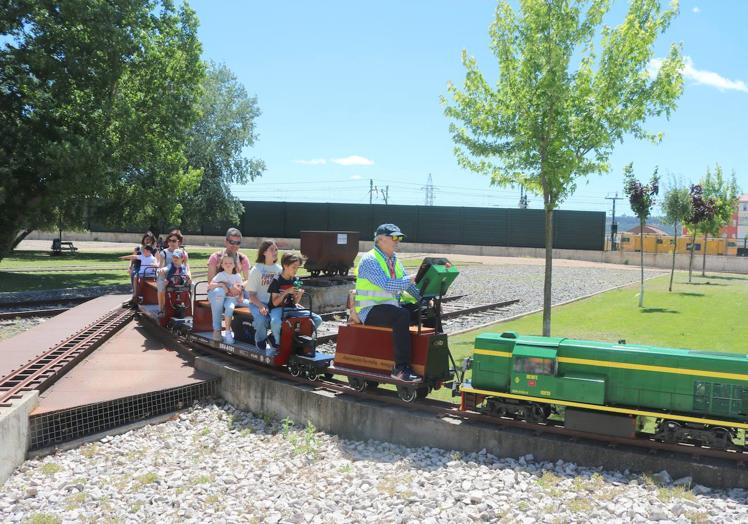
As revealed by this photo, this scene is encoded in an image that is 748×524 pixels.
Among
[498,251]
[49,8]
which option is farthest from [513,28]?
[498,251]

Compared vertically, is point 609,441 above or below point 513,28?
below

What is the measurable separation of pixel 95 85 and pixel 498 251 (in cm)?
3696

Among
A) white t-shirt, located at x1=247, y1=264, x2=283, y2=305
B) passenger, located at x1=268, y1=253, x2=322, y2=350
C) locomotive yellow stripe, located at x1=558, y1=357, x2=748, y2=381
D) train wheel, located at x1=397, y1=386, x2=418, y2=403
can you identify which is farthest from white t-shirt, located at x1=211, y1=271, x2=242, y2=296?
locomotive yellow stripe, located at x1=558, y1=357, x2=748, y2=381

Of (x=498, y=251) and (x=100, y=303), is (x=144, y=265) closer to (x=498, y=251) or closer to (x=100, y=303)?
(x=100, y=303)

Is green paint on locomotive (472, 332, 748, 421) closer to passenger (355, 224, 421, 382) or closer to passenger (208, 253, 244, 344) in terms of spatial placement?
passenger (355, 224, 421, 382)

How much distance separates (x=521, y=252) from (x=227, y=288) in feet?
142

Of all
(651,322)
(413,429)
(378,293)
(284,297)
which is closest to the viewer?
(413,429)

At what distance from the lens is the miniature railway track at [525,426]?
639cm

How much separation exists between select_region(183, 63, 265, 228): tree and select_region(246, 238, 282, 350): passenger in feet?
125

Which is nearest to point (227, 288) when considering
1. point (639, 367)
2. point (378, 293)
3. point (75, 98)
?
point (378, 293)

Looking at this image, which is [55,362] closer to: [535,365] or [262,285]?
[262,285]

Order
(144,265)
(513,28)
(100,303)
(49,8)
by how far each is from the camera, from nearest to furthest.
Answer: (513,28) < (144,265) < (100,303) < (49,8)

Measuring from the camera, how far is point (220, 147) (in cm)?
4903

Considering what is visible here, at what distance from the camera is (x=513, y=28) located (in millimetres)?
12453
